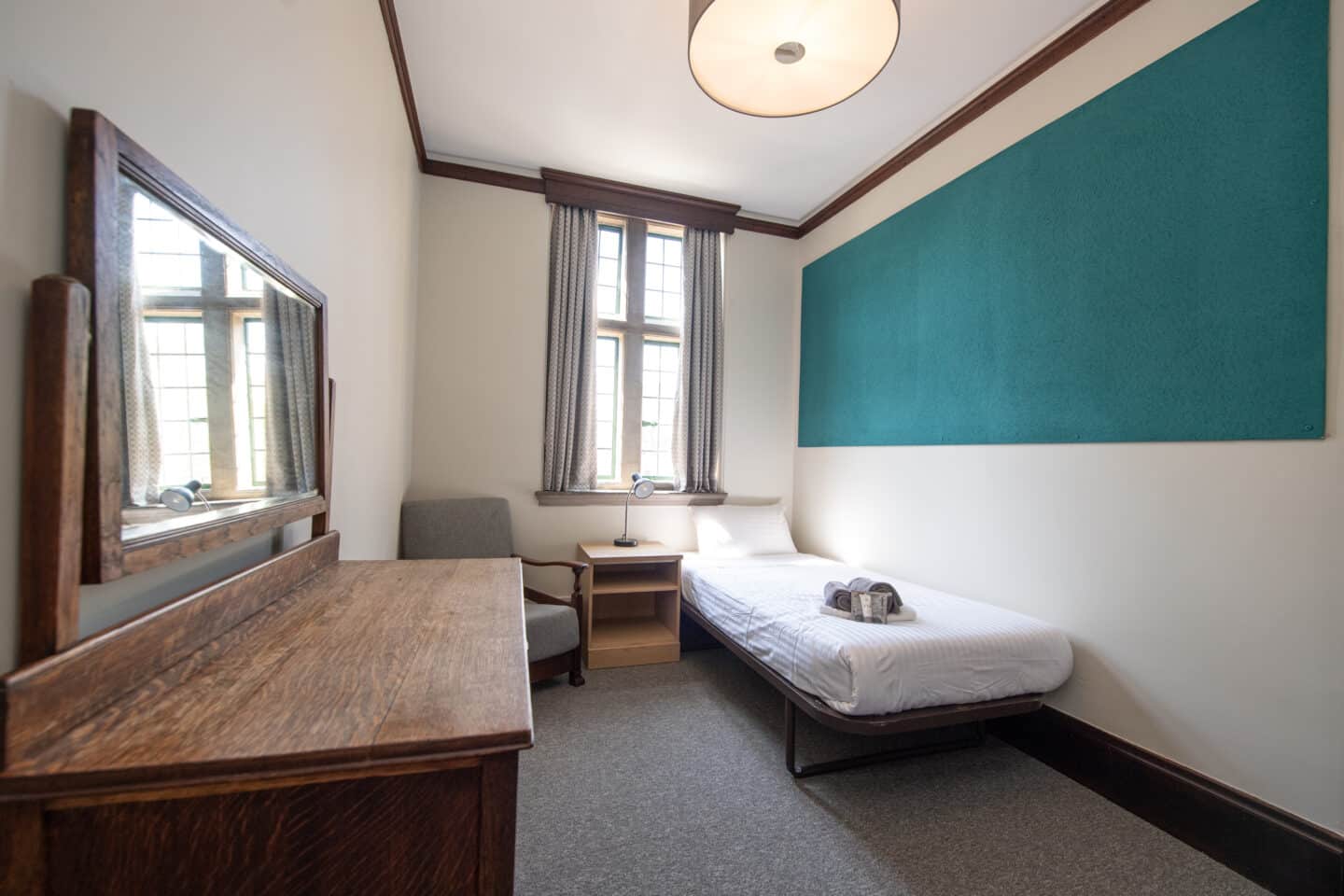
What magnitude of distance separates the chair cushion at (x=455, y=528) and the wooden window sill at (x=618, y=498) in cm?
32

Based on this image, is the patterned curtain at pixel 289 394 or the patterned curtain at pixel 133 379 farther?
the patterned curtain at pixel 289 394

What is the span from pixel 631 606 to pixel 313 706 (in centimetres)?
305

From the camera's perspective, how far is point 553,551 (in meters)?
3.52

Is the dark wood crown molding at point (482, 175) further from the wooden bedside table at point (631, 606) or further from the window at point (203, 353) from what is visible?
the window at point (203, 353)

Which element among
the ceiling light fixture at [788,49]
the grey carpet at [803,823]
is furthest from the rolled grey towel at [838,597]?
the ceiling light fixture at [788,49]

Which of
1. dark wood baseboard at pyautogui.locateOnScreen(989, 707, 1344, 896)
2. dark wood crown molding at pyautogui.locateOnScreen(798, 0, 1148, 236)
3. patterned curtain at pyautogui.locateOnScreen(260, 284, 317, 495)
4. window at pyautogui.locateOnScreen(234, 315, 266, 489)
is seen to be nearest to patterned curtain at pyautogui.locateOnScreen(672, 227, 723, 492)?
dark wood crown molding at pyautogui.locateOnScreen(798, 0, 1148, 236)

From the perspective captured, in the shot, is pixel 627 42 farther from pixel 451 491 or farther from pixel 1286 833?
pixel 1286 833

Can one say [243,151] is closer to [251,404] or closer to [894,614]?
[251,404]

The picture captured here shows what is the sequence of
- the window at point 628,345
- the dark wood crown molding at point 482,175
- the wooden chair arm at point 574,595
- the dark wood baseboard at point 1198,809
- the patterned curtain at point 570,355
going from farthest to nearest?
the window at point 628,345 < the patterned curtain at point 570,355 < the dark wood crown molding at point 482,175 < the wooden chair arm at point 574,595 < the dark wood baseboard at point 1198,809

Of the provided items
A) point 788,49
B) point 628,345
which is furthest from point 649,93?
point 628,345

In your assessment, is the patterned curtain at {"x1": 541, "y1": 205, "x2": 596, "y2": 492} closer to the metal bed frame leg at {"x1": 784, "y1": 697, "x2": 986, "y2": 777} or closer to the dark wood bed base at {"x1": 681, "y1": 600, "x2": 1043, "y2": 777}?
the dark wood bed base at {"x1": 681, "y1": 600, "x2": 1043, "y2": 777}

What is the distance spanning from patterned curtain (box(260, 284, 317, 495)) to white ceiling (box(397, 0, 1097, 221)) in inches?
69.3

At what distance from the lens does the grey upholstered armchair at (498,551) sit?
8.71 feet

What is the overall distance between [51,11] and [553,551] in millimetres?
3127
